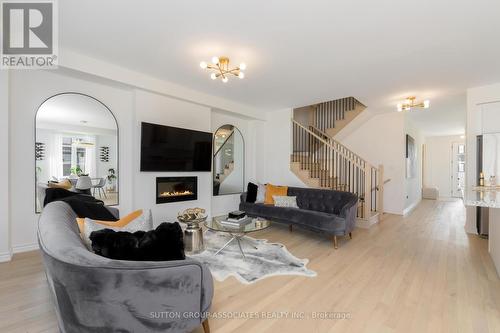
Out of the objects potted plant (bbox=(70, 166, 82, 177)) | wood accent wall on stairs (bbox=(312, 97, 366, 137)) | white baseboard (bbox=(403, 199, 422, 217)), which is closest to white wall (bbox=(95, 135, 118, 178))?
potted plant (bbox=(70, 166, 82, 177))

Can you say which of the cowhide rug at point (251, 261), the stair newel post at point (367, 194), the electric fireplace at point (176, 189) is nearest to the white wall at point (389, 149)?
the stair newel post at point (367, 194)

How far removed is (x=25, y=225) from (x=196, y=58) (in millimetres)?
3257

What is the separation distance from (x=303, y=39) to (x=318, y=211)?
2906mm

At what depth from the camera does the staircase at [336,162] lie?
506 cm

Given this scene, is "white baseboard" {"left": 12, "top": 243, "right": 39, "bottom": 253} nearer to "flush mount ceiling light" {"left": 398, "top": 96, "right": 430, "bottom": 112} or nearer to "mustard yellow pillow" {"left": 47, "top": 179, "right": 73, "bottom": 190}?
"mustard yellow pillow" {"left": 47, "top": 179, "right": 73, "bottom": 190}

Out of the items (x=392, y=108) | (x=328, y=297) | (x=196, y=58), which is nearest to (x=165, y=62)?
(x=196, y=58)

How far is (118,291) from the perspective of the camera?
115 cm

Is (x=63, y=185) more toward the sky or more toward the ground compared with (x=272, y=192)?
more toward the sky

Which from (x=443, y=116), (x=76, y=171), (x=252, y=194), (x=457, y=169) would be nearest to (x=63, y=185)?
(x=76, y=171)

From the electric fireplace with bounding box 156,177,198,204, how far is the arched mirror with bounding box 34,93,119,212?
2.30 feet

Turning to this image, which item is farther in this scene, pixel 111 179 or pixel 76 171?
pixel 111 179

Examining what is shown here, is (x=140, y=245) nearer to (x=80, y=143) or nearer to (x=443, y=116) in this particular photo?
(x=80, y=143)

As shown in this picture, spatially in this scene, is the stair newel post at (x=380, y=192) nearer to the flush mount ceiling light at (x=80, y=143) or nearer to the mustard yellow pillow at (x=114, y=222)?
the mustard yellow pillow at (x=114, y=222)

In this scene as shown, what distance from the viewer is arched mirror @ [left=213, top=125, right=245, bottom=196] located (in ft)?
18.2
